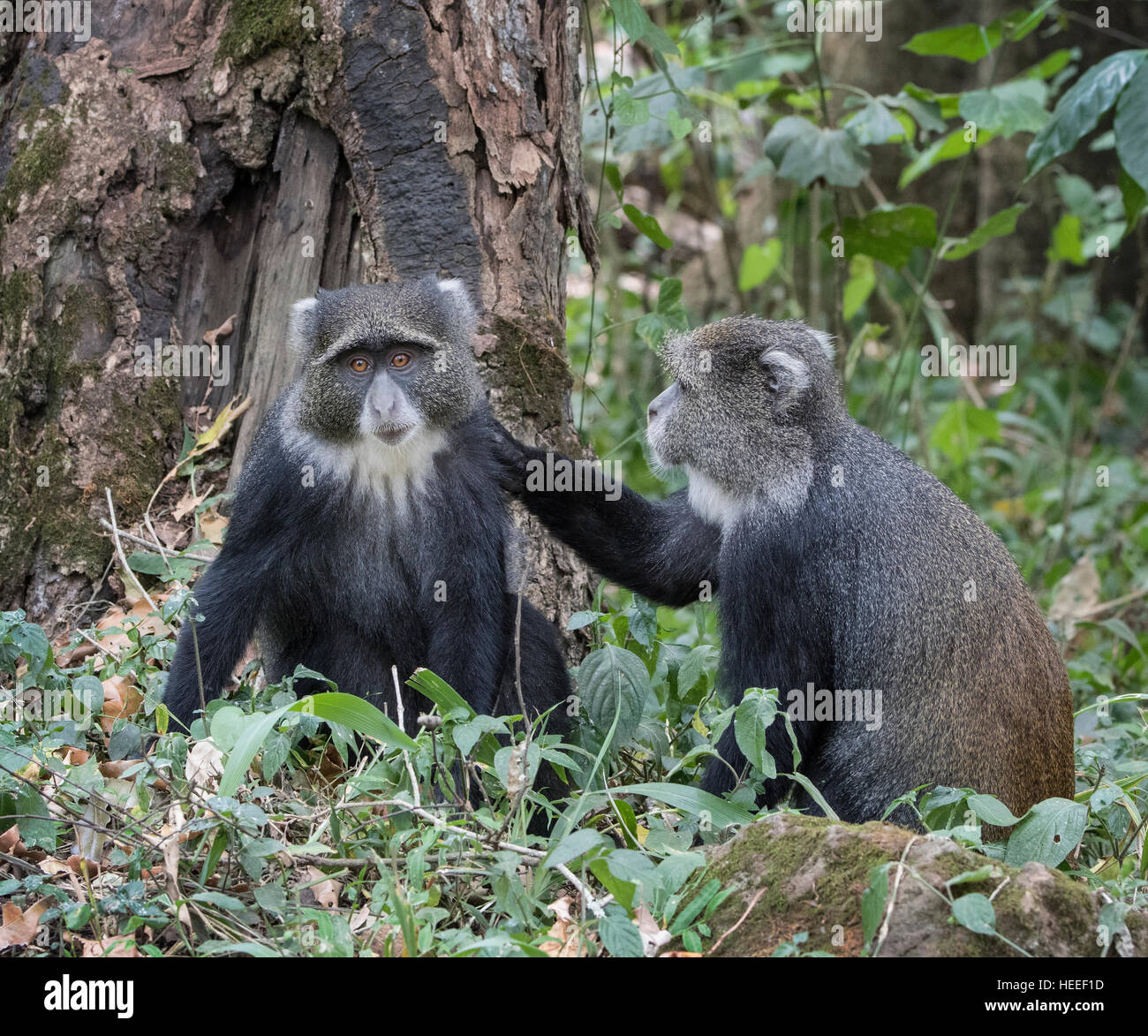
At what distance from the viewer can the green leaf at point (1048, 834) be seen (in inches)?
169

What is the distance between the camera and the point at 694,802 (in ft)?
14.4

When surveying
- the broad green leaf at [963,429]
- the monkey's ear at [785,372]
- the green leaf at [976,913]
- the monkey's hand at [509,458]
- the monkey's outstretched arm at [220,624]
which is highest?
the broad green leaf at [963,429]

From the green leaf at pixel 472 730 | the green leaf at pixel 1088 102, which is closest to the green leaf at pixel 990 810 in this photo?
the green leaf at pixel 472 730

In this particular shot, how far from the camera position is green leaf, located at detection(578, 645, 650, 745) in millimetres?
4824

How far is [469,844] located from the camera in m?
3.94

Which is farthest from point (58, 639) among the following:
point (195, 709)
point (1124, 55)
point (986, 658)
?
point (1124, 55)

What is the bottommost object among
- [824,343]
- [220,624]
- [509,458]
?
[220,624]

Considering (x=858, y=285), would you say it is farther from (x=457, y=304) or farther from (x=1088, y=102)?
(x=457, y=304)

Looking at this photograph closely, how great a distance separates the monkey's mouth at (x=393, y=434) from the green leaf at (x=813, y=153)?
Answer: 419 centimetres

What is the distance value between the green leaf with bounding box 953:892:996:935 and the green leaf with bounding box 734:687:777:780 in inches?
41.4

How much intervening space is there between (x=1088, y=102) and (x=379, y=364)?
417cm

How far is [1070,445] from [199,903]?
29.1 feet

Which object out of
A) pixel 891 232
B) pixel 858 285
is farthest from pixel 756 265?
pixel 891 232

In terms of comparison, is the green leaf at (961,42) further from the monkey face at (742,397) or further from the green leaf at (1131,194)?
the monkey face at (742,397)
